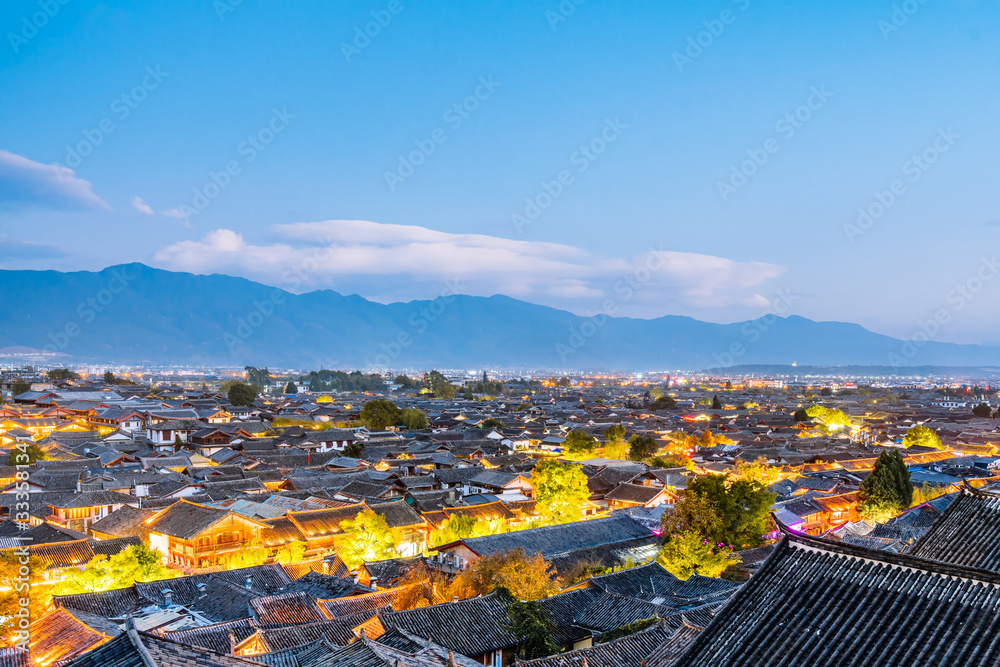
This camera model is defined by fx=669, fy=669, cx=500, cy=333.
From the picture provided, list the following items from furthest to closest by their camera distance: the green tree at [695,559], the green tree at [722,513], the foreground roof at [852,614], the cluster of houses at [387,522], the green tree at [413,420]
→ the green tree at [413,420] < the green tree at [722,513] < the green tree at [695,559] < the cluster of houses at [387,522] < the foreground roof at [852,614]

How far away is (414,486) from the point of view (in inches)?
1523

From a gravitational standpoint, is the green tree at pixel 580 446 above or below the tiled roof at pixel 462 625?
below

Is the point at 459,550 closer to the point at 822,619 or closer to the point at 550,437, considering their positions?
the point at 822,619

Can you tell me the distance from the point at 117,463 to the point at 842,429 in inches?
2627

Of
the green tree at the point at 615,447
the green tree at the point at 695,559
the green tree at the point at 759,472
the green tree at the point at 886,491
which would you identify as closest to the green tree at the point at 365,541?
the green tree at the point at 695,559

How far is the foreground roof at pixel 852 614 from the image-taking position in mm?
6391

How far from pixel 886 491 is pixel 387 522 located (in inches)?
960

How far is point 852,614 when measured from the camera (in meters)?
7.08

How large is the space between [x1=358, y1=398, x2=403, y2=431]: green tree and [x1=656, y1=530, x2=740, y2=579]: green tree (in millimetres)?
46187

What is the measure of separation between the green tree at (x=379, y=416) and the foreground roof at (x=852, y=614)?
2366 inches

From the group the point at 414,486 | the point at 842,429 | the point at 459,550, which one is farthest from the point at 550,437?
the point at 459,550

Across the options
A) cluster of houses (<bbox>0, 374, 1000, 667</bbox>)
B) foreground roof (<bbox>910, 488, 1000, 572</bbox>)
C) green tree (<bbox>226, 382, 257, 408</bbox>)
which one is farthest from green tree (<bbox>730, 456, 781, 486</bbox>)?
green tree (<bbox>226, 382, 257, 408</bbox>)

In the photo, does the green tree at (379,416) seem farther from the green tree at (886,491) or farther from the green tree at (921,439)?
the green tree at (921,439)

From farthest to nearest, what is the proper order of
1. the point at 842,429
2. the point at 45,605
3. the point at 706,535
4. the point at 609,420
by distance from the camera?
the point at 609,420
the point at 842,429
the point at 706,535
the point at 45,605
